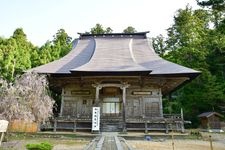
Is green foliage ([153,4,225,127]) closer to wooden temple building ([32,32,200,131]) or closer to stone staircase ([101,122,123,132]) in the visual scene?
wooden temple building ([32,32,200,131])

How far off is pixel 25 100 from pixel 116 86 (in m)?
7.31

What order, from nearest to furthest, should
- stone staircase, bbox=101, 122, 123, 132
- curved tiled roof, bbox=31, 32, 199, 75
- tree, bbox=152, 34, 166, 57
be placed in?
stone staircase, bbox=101, 122, 123, 132
curved tiled roof, bbox=31, 32, 199, 75
tree, bbox=152, 34, 166, 57

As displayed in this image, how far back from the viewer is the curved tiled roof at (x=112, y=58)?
18938mm

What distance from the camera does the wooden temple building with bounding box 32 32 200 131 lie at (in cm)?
1795

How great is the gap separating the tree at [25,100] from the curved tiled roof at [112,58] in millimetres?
3236

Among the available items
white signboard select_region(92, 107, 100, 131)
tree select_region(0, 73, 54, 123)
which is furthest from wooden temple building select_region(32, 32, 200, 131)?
tree select_region(0, 73, 54, 123)

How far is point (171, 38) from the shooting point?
35.5 metres

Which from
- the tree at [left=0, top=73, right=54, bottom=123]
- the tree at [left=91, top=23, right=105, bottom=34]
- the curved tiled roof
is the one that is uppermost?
the tree at [left=91, top=23, right=105, bottom=34]

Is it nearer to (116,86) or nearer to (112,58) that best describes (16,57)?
(112,58)

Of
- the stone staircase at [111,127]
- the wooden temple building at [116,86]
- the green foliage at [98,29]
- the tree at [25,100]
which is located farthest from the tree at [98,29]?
the tree at [25,100]

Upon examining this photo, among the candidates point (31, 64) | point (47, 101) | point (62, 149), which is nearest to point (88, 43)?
point (31, 64)

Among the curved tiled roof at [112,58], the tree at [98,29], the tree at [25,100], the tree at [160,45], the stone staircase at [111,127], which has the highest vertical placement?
the tree at [98,29]

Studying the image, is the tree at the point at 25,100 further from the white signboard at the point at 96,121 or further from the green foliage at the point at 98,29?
the green foliage at the point at 98,29

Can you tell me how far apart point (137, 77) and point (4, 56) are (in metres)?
13.9
